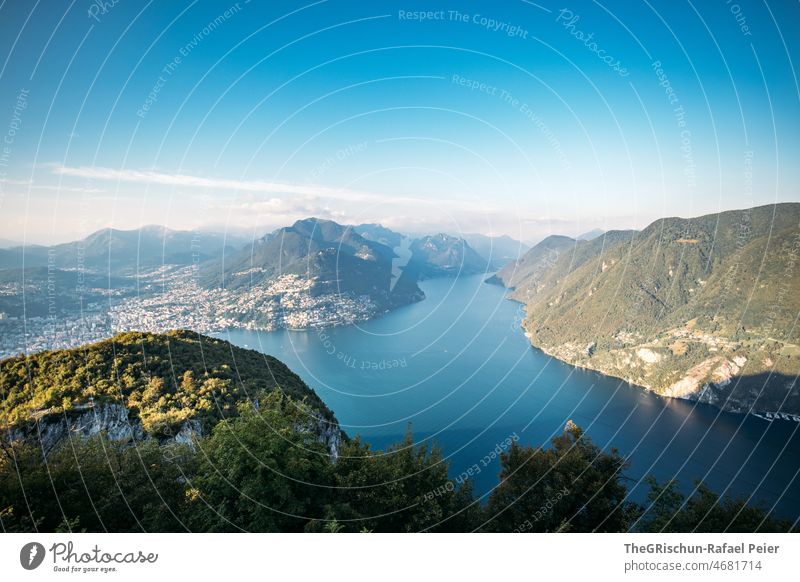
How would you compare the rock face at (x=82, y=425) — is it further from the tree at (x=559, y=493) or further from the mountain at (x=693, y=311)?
the mountain at (x=693, y=311)

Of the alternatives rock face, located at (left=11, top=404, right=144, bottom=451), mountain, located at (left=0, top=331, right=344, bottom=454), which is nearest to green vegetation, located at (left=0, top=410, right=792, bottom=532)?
mountain, located at (left=0, top=331, right=344, bottom=454)

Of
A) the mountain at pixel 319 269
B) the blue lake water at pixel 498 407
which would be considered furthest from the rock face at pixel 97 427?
the mountain at pixel 319 269

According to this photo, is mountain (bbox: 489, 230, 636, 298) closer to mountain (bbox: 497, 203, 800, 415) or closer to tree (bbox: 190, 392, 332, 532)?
mountain (bbox: 497, 203, 800, 415)

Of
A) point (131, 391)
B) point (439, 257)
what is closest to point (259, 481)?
point (131, 391)

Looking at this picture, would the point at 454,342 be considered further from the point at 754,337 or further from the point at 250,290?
the point at 754,337

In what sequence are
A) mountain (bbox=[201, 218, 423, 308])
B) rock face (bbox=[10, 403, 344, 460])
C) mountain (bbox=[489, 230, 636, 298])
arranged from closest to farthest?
rock face (bbox=[10, 403, 344, 460]) → mountain (bbox=[201, 218, 423, 308]) → mountain (bbox=[489, 230, 636, 298])
